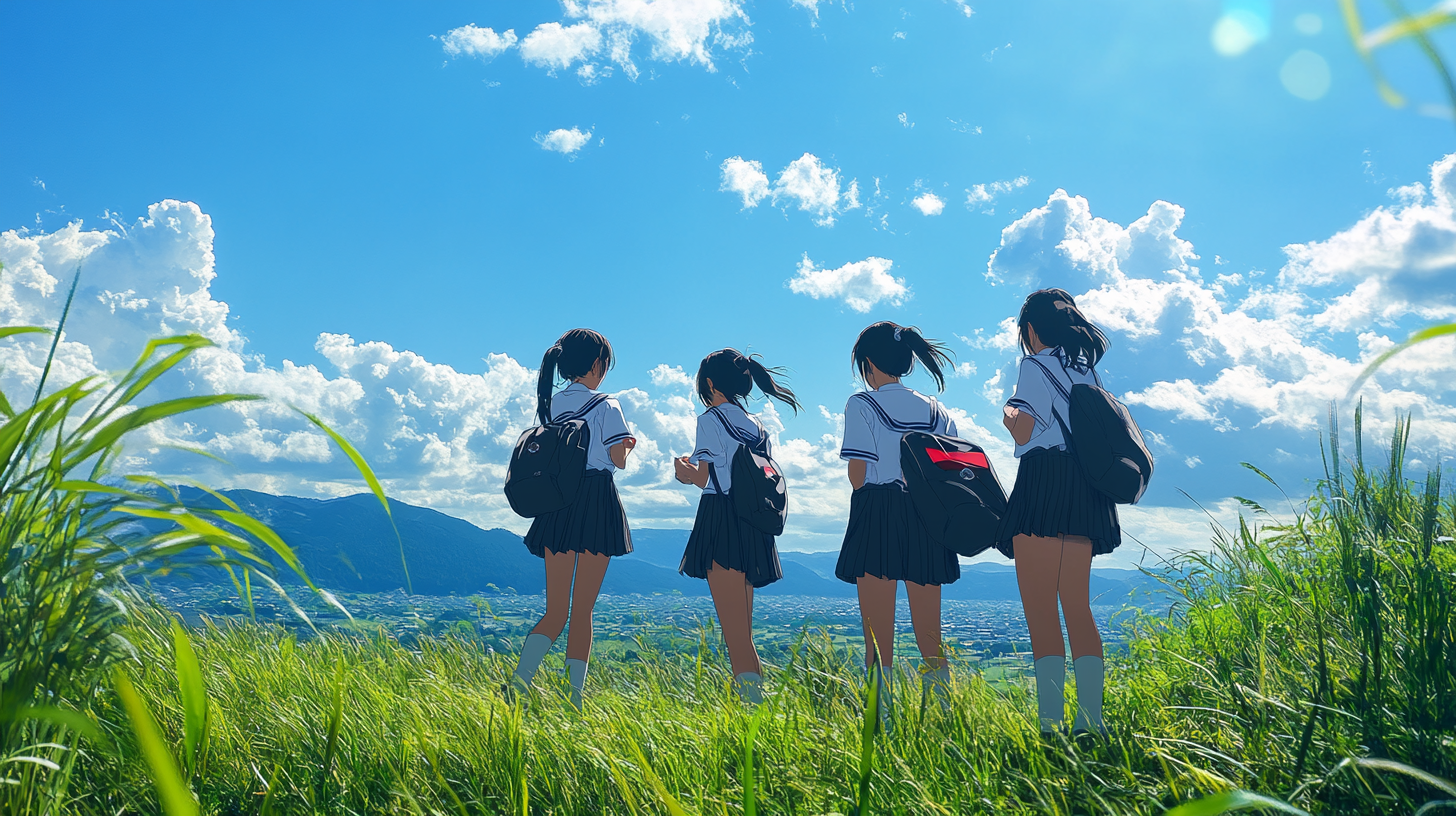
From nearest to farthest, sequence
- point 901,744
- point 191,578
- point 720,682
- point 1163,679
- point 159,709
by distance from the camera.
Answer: point 191,578 → point 901,744 → point 159,709 → point 1163,679 → point 720,682

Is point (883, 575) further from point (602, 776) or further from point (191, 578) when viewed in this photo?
point (191, 578)

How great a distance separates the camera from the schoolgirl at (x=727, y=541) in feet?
15.8

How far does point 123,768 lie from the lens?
7.28ft

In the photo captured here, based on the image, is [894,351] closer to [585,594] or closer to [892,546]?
[892,546]

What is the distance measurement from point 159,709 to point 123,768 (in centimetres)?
70

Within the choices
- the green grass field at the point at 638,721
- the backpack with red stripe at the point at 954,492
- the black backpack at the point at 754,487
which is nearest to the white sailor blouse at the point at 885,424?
the backpack with red stripe at the point at 954,492

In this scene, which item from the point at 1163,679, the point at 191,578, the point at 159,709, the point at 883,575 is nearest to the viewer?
the point at 191,578

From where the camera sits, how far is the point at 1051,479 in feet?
Result: 12.2

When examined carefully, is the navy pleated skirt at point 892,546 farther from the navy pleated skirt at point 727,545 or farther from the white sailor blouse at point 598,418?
the white sailor blouse at point 598,418

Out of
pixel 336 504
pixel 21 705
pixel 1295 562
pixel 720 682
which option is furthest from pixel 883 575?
pixel 336 504

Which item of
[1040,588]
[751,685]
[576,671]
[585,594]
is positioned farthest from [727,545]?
[1040,588]

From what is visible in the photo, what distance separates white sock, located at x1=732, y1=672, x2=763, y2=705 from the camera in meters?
4.26

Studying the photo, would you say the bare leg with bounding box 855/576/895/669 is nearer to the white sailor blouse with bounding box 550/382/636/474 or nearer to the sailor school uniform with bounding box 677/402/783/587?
the sailor school uniform with bounding box 677/402/783/587

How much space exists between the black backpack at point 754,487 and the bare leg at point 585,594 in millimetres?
923
